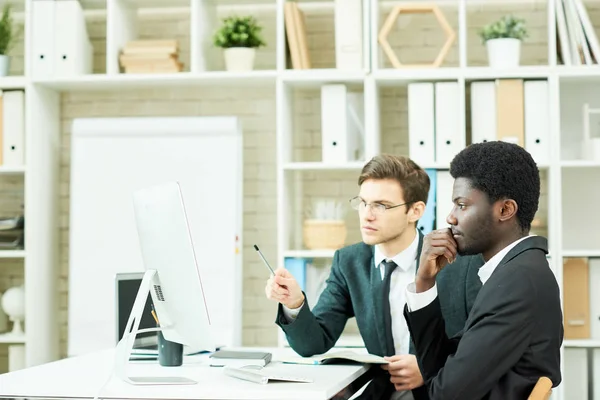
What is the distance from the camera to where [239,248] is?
13.3 feet

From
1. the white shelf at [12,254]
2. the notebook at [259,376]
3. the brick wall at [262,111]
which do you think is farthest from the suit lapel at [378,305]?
the white shelf at [12,254]

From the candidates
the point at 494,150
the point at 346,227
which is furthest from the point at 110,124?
the point at 494,150

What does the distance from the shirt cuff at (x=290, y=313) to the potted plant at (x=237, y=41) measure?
1714 mm

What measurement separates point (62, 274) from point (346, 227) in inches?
58.7

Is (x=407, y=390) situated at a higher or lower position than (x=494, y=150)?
lower

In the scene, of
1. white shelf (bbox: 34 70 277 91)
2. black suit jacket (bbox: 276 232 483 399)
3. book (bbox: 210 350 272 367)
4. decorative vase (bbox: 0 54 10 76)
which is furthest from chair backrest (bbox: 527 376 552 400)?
decorative vase (bbox: 0 54 10 76)

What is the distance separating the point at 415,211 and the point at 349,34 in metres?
1.31

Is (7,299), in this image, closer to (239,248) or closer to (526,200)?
(239,248)

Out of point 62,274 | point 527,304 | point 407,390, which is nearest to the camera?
point 527,304

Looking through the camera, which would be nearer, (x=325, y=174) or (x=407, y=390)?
(x=407, y=390)

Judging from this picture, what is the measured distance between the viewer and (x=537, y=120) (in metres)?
3.77

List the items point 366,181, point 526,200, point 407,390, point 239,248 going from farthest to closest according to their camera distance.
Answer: point 239,248, point 366,181, point 407,390, point 526,200

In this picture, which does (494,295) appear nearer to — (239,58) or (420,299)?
(420,299)

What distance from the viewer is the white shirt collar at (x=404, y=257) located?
2.73 m
